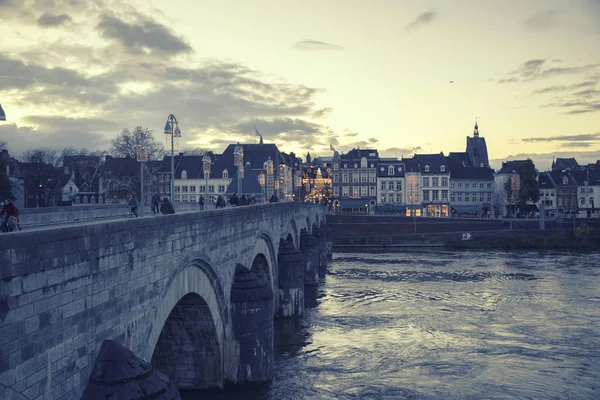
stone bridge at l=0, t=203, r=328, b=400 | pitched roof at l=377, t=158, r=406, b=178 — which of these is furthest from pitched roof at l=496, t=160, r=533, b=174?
stone bridge at l=0, t=203, r=328, b=400

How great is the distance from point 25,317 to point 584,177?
121812 mm

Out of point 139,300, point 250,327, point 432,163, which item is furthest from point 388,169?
point 139,300

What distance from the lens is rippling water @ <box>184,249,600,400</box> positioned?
2339 centimetres

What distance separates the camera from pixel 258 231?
2759 centimetres

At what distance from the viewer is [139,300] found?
1304 cm

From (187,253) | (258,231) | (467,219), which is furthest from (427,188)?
(187,253)

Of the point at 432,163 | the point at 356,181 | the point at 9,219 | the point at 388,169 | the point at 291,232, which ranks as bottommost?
the point at 291,232

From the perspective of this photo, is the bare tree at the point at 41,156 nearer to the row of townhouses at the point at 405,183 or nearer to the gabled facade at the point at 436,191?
the row of townhouses at the point at 405,183

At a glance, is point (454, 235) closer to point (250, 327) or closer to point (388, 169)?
point (388, 169)

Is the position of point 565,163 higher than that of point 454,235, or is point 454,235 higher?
point 565,163

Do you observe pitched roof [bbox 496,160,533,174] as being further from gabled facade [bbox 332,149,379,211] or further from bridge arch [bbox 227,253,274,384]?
bridge arch [bbox 227,253,274,384]

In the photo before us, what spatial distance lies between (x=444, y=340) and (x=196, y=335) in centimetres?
1457

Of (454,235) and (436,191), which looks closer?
(454,235)

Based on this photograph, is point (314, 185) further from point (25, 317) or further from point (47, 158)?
point (25, 317)
